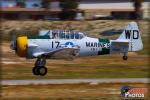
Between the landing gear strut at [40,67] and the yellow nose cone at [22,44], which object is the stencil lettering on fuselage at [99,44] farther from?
the yellow nose cone at [22,44]

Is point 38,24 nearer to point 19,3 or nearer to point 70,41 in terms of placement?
point 19,3

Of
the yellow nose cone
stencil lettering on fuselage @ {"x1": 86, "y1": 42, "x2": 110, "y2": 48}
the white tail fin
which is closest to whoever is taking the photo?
the yellow nose cone

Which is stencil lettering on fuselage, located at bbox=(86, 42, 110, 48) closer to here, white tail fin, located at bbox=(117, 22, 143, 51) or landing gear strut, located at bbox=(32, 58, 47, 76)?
white tail fin, located at bbox=(117, 22, 143, 51)

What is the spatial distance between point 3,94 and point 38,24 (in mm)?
61719

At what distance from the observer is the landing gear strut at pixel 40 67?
28509 mm

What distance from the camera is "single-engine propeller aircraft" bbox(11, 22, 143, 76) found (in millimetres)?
27562

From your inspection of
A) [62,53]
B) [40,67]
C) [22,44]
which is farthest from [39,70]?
[22,44]

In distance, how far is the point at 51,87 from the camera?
25031 millimetres

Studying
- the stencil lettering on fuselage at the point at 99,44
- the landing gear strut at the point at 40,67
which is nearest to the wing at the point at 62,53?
the landing gear strut at the point at 40,67

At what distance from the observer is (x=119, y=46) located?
29.0 meters

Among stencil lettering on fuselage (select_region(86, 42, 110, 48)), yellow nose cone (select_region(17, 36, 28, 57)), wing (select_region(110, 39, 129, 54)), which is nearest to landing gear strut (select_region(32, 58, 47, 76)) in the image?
yellow nose cone (select_region(17, 36, 28, 57))

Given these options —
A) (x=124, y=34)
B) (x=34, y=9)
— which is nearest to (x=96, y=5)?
(x=34, y=9)

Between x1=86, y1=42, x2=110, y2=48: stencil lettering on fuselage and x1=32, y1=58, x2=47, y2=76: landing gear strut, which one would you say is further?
x1=86, y1=42, x2=110, y2=48: stencil lettering on fuselage

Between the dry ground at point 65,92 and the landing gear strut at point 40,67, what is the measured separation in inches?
119
